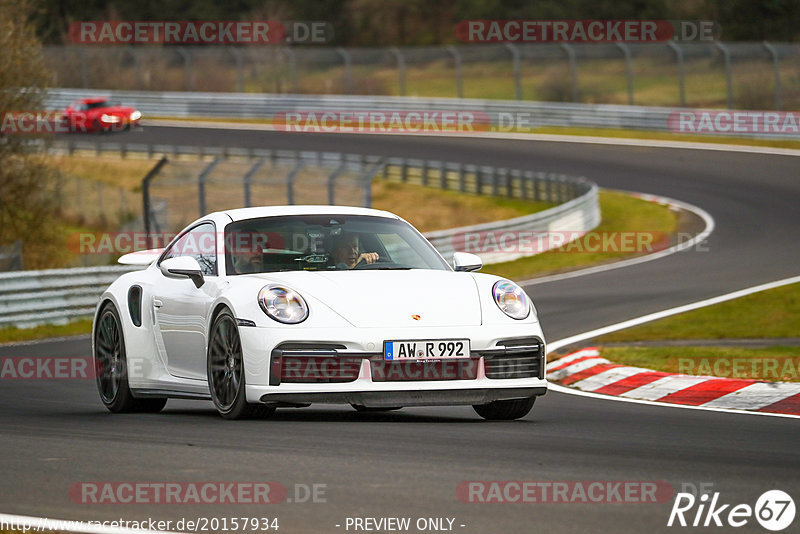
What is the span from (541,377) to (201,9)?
7562 centimetres

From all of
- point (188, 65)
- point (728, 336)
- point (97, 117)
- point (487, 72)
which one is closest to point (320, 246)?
point (728, 336)

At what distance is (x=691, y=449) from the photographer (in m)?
7.19

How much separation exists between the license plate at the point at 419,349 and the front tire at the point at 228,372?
0.83 m

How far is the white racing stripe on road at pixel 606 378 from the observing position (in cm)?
1143

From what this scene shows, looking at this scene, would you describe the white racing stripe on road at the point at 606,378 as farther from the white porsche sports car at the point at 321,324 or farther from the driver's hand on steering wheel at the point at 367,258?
the driver's hand on steering wheel at the point at 367,258

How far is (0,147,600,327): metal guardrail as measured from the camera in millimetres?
19047

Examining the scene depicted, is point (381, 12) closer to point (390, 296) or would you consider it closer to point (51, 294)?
point (51, 294)

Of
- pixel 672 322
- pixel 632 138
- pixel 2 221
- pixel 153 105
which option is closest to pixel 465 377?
pixel 672 322

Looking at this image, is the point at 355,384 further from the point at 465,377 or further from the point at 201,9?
the point at 201,9

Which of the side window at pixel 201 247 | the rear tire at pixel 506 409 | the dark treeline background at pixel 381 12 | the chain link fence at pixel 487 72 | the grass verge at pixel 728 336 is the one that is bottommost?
the grass verge at pixel 728 336

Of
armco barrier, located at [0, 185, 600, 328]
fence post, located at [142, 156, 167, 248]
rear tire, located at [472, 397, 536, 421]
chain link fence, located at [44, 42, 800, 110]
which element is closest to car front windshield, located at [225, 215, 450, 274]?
rear tire, located at [472, 397, 536, 421]

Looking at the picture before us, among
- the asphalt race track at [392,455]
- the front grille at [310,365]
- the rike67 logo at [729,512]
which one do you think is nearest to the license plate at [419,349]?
the front grille at [310,365]

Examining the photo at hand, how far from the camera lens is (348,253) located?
9117mm

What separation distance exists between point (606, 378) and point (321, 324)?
4035mm
